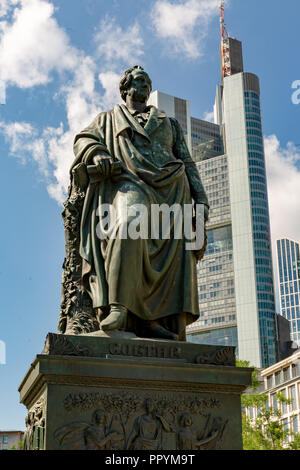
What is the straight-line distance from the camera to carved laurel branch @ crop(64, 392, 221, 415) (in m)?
7.23

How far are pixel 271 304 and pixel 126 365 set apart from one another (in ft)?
385

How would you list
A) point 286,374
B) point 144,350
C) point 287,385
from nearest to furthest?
1. point 144,350
2. point 287,385
3. point 286,374

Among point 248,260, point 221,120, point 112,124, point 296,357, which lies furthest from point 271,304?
point 112,124

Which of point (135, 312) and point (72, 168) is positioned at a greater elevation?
point (72, 168)

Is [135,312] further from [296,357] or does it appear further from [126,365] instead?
[296,357]

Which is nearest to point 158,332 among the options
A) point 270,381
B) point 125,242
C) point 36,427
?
point 125,242

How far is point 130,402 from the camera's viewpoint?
7.41m

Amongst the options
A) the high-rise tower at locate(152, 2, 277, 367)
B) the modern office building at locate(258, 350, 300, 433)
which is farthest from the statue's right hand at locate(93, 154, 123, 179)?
the high-rise tower at locate(152, 2, 277, 367)

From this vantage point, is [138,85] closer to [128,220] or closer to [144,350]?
[128,220]

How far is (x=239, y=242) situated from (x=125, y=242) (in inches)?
4820

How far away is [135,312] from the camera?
8.13 metres

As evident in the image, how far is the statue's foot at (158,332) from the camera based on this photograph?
8.23m
